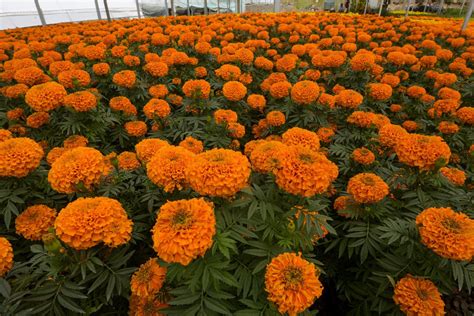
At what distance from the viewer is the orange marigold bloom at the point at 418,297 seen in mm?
1694

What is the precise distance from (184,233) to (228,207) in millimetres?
420

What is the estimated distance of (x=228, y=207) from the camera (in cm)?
168

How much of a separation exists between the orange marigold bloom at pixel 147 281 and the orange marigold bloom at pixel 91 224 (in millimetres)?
275

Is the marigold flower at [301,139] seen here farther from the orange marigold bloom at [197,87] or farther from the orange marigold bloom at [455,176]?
the orange marigold bloom at [197,87]

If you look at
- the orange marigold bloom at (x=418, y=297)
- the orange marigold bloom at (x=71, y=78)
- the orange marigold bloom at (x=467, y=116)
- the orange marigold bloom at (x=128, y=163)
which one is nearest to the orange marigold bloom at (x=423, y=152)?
the orange marigold bloom at (x=418, y=297)

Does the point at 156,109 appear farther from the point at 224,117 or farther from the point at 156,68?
the point at 156,68

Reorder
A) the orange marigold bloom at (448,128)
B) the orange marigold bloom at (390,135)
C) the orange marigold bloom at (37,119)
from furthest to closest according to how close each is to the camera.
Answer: the orange marigold bloom at (448,128)
the orange marigold bloom at (37,119)
the orange marigold bloom at (390,135)

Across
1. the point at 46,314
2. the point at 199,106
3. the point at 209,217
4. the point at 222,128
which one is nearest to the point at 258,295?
the point at 209,217

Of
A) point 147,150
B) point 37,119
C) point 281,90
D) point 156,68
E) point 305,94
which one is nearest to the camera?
point 147,150

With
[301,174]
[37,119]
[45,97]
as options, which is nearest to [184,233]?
[301,174]

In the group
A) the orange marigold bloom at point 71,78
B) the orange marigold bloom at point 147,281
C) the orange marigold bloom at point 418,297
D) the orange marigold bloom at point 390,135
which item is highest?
the orange marigold bloom at point 71,78

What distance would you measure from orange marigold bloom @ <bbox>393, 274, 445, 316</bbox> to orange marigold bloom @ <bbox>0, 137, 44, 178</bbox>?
2.87 meters

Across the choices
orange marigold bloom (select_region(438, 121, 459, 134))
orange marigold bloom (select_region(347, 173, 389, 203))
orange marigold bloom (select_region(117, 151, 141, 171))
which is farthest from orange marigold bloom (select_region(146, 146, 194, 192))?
orange marigold bloom (select_region(438, 121, 459, 134))

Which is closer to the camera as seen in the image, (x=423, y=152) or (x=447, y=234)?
(x=447, y=234)
